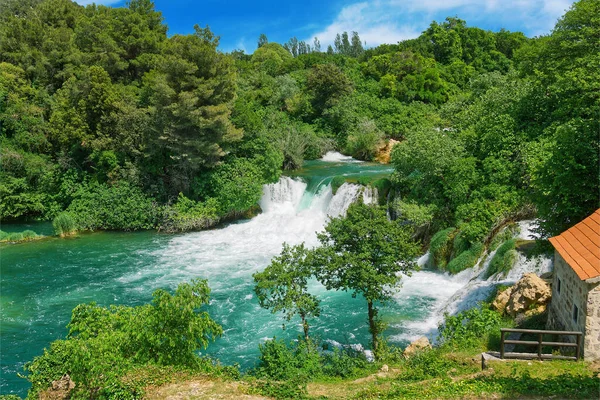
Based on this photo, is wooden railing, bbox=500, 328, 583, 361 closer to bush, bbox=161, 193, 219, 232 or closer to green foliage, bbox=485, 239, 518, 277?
green foliage, bbox=485, 239, 518, 277

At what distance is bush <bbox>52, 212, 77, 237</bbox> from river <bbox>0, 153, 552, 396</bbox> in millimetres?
689

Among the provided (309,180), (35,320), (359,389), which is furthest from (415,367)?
(309,180)

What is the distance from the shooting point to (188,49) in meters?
26.6

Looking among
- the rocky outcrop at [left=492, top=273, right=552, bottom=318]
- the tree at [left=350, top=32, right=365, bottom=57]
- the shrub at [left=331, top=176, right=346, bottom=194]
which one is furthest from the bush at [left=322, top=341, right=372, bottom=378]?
the tree at [left=350, top=32, right=365, bottom=57]

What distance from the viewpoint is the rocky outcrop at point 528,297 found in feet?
42.6

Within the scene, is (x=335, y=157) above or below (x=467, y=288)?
above

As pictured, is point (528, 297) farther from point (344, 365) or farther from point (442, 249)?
point (442, 249)

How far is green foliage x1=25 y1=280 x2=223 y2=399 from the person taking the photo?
31.0 ft

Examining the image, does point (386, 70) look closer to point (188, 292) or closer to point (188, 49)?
point (188, 49)

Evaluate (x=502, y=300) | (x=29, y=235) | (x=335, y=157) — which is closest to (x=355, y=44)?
(x=335, y=157)

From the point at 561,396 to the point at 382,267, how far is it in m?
5.44

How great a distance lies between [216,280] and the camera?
64.9 feet

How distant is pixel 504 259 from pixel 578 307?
5.69 m

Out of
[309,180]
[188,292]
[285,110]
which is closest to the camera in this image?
[188,292]
